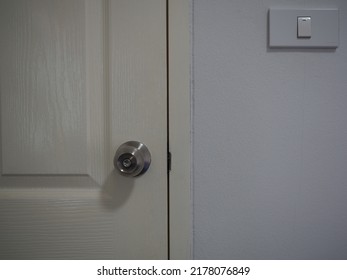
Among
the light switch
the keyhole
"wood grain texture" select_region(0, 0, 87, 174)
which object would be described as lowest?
the keyhole

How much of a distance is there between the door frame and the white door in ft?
0.06

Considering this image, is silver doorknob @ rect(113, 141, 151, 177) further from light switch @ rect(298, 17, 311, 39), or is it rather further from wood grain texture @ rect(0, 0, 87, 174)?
light switch @ rect(298, 17, 311, 39)

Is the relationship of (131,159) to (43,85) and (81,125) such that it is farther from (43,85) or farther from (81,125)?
(43,85)

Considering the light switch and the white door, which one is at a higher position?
the light switch

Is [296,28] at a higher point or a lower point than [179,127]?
higher

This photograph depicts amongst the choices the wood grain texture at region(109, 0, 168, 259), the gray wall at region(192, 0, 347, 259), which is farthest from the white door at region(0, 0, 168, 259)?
the gray wall at region(192, 0, 347, 259)

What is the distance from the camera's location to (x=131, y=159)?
55 centimetres

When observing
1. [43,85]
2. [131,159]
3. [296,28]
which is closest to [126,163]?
[131,159]

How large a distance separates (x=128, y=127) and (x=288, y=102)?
374 mm

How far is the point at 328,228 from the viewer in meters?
0.61

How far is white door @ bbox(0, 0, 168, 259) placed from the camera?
0.58 m

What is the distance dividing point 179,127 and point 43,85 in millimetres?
321

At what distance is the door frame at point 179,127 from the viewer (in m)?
0.57
